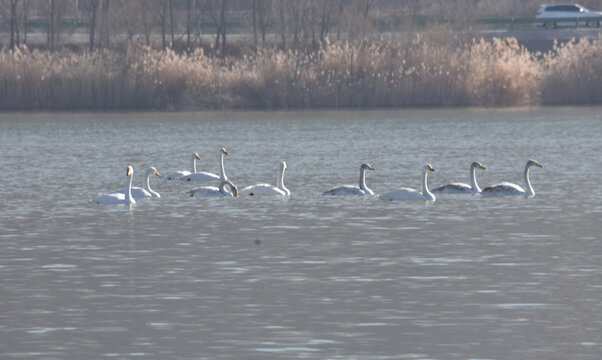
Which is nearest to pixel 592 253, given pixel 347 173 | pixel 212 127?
pixel 347 173

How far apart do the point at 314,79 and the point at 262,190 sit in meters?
20.0

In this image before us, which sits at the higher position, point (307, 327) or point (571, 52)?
point (571, 52)

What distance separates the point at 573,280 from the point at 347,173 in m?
11.9

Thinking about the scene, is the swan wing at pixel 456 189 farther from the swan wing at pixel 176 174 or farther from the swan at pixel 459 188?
the swan wing at pixel 176 174

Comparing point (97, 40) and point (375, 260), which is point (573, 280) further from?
point (97, 40)

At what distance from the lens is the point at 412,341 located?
27.6ft

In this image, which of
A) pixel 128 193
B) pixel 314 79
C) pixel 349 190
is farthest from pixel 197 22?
pixel 128 193

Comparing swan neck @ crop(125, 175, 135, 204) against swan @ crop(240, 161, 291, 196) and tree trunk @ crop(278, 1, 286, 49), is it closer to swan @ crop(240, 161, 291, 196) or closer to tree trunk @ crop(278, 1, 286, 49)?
swan @ crop(240, 161, 291, 196)

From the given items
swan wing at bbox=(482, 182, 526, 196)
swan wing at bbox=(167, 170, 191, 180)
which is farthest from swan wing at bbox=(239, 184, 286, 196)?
A: swan wing at bbox=(482, 182, 526, 196)

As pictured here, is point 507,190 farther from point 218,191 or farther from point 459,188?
point 218,191

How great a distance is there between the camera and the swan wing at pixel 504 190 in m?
18.2

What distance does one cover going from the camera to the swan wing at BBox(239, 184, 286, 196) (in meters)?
18.4

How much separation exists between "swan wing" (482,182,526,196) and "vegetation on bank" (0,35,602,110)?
19603 mm

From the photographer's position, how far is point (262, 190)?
1848cm
